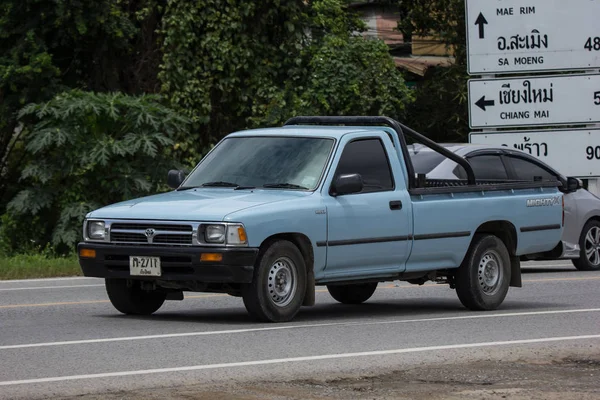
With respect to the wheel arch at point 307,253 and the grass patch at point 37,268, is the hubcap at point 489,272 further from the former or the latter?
the grass patch at point 37,268

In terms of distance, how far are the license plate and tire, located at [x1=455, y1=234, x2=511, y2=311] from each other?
3.37 metres

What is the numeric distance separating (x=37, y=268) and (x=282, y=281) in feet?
23.9

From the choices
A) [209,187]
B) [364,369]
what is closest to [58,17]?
[209,187]

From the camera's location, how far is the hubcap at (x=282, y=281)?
1134 cm

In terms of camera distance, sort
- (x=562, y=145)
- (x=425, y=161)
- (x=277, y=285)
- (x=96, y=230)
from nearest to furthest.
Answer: (x=277, y=285)
(x=96, y=230)
(x=425, y=161)
(x=562, y=145)

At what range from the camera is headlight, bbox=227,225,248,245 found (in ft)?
36.0

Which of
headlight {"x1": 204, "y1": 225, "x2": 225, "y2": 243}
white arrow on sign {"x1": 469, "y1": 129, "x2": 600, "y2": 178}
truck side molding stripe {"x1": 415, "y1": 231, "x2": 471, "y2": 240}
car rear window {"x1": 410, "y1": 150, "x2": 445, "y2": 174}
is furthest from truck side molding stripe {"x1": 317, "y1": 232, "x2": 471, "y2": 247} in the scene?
white arrow on sign {"x1": 469, "y1": 129, "x2": 600, "y2": 178}

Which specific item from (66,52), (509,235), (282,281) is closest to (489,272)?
(509,235)

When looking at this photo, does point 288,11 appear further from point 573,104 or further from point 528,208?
point 528,208

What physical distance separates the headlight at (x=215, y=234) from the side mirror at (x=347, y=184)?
1.34 m

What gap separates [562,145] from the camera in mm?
22469

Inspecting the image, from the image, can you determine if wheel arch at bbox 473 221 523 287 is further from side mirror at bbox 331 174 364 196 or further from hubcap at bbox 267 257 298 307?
hubcap at bbox 267 257 298 307

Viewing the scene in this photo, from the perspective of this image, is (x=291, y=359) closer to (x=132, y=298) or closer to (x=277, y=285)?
(x=277, y=285)

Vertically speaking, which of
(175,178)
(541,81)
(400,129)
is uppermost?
(541,81)
